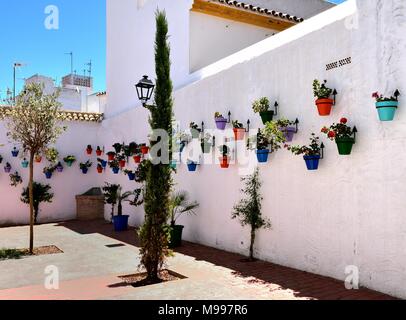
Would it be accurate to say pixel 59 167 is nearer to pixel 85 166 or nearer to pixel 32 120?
pixel 85 166

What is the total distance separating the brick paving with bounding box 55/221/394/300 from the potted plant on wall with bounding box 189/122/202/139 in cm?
271

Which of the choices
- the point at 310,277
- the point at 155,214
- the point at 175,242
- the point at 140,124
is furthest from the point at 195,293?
the point at 140,124

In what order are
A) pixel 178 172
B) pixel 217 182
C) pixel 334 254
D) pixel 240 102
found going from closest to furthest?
pixel 334 254 → pixel 240 102 → pixel 217 182 → pixel 178 172

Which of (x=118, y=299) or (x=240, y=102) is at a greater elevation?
(x=240, y=102)

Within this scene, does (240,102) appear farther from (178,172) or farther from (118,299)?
(118,299)

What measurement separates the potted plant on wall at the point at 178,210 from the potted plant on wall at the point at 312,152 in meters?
3.78

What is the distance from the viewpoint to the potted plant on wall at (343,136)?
19.1 feet

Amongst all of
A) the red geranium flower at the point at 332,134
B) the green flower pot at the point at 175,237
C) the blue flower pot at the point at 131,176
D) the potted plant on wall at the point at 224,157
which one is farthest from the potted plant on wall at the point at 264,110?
the blue flower pot at the point at 131,176

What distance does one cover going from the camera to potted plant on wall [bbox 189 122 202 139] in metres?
9.95

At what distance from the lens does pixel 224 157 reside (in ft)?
28.7

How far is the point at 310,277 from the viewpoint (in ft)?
21.0

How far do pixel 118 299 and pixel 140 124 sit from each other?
841 cm

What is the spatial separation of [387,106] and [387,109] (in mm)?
39
